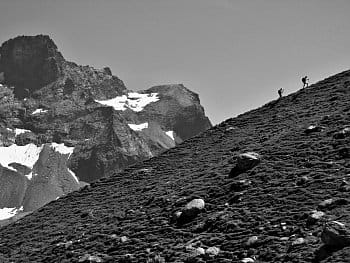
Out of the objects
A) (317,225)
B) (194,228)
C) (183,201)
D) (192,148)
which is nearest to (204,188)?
(183,201)

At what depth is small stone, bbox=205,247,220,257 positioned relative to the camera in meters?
20.1

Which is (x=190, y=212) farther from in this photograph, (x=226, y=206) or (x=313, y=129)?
(x=313, y=129)

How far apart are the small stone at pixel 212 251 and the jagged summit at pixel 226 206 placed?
41mm

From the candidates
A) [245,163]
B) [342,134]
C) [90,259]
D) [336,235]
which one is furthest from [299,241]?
[342,134]

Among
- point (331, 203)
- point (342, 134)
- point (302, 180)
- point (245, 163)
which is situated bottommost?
point (331, 203)

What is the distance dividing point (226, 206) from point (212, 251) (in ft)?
15.1

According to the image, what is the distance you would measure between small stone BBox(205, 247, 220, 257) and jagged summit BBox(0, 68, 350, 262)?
0.13ft

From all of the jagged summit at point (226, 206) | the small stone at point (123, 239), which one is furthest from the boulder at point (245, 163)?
the small stone at point (123, 239)

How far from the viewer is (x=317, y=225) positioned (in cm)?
1903

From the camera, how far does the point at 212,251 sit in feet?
66.3

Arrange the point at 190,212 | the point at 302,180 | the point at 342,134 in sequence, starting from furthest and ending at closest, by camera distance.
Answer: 1. the point at 342,134
2. the point at 190,212
3. the point at 302,180

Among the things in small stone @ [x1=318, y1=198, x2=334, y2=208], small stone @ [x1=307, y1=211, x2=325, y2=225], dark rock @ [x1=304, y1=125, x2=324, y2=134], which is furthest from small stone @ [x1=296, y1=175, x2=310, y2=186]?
dark rock @ [x1=304, y1=125, x2=324, y2=134]

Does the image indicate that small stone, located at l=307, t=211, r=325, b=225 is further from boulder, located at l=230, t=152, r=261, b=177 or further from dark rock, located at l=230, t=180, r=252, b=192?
boulder, located at l=230, t=152, r=261, b=177

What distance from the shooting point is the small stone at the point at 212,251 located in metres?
20.1
